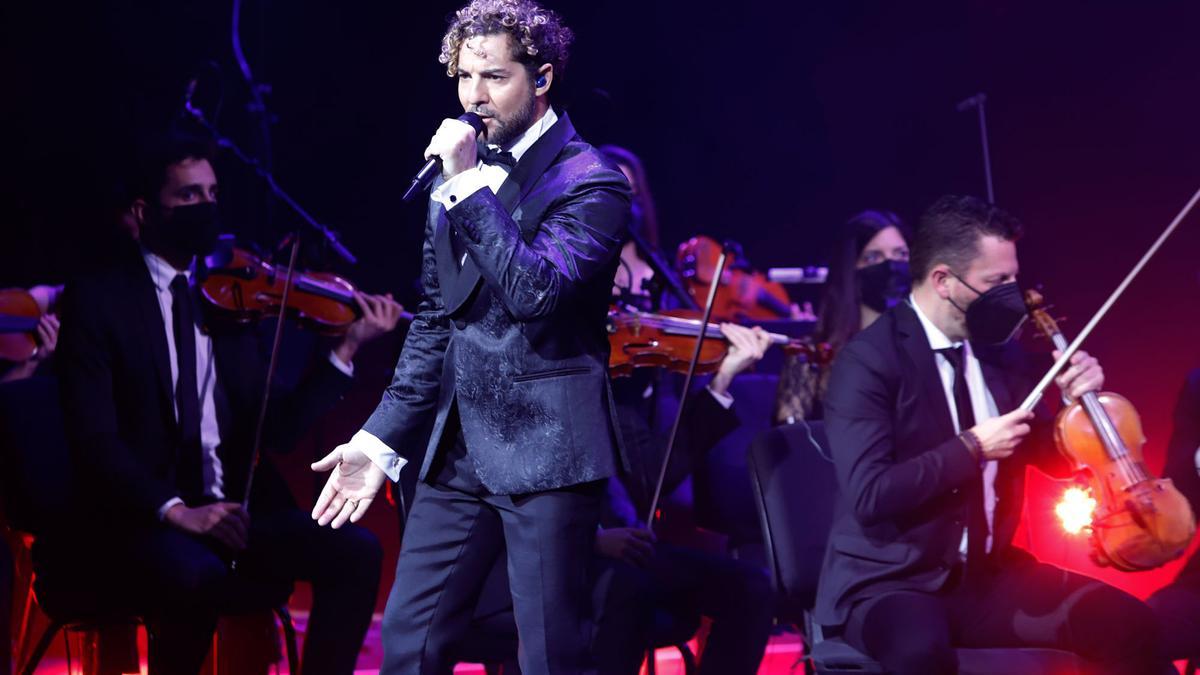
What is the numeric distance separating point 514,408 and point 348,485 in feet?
1.06

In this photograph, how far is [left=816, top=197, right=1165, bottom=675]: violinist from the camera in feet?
8.24

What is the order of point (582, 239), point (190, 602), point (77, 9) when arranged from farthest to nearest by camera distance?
point (77, 9)
point (190, 602)
point (582, 239)

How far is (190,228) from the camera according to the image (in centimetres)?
324

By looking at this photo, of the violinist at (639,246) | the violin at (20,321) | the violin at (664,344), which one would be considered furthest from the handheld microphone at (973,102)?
the violin at (20,321)

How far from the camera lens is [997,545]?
2.74 m

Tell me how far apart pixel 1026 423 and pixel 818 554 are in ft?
1.87

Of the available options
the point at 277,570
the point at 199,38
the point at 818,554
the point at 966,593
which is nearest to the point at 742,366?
the point at 818,554

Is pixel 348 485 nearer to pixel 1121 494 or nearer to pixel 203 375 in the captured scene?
pixel 203 375

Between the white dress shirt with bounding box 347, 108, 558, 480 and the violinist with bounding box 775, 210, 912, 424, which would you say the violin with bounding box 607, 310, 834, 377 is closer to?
the violinist with bounding box 775, 210, 912, 424

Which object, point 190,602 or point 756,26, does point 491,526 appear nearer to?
point 190,602

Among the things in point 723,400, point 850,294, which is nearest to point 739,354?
point 723,400

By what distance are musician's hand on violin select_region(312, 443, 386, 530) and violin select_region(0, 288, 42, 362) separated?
193 centimetres

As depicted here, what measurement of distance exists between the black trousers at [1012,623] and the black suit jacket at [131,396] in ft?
5.68

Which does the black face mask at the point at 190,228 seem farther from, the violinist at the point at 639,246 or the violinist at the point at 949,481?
the violinist at the point at 949,481
